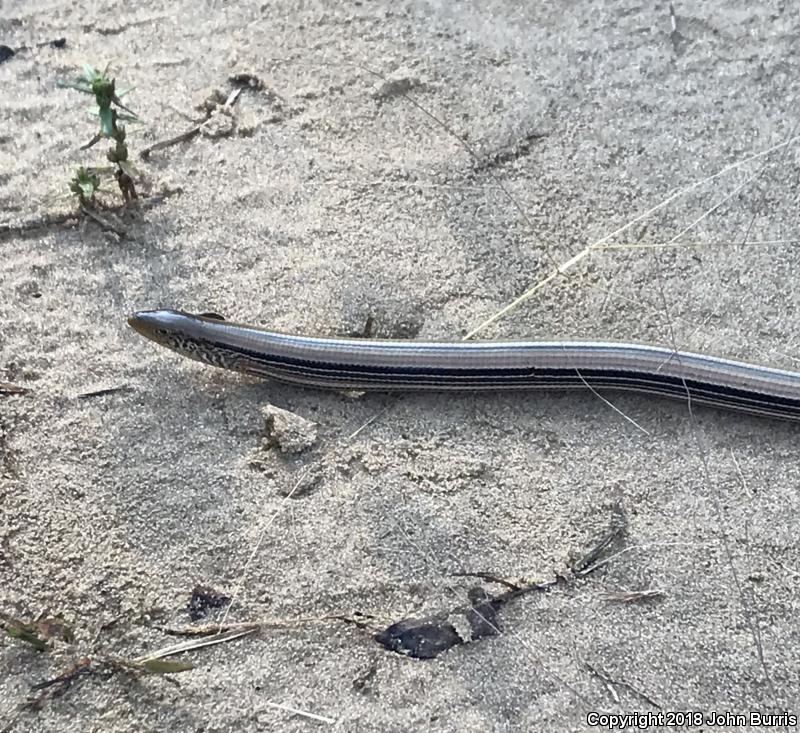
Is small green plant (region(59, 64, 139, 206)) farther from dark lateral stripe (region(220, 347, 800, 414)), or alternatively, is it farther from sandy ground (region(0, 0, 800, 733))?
dark lateral stripe (region(220, 347, 800, 414))

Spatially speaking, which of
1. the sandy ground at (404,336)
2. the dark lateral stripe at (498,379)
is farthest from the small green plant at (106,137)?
the dark lateral stripe at (498,379)

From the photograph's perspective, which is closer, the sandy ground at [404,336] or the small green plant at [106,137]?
the sandy ground at [404,336]

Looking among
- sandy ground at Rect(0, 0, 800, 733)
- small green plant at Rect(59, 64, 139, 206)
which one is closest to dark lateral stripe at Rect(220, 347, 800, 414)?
sandy ground at Rect(0, 0, 800, 733)

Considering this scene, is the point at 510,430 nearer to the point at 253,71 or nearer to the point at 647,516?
the point at 647,516

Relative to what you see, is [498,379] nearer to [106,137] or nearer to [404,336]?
[404,336]

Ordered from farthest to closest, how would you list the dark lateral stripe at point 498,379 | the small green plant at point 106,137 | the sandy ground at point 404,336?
the small green plant at point 106,137 → the dark lateral stripe at point 498,379 → the sandy ground at point 404,336

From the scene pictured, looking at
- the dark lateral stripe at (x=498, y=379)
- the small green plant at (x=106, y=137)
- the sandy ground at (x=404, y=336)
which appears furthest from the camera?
the small green plant at (x=106, y=137)

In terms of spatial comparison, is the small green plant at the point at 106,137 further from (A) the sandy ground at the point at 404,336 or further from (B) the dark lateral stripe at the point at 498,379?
(B) the dark lateral stripe at the point at 498,379
